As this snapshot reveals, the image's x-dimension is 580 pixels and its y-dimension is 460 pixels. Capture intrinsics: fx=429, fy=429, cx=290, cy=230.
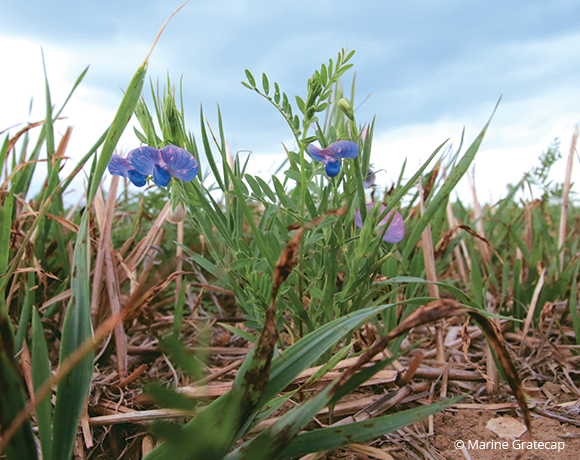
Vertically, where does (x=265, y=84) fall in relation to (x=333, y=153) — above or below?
above

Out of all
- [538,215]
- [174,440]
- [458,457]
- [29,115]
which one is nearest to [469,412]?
[458,457]

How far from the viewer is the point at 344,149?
96cm

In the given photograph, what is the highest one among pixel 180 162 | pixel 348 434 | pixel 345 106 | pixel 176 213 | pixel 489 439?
pixel 345 106

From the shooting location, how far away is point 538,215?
7.38 ft

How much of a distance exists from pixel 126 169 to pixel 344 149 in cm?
58

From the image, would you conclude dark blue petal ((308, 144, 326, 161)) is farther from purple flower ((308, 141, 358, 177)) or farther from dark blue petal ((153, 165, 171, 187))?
dark blue petal ((153, 165, 171, 187))

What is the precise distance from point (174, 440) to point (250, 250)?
58cm

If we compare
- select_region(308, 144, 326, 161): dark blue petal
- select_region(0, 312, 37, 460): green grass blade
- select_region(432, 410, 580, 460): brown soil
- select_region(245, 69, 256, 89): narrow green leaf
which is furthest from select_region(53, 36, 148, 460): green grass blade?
select_region(432, 410, 580, 460): brown soil

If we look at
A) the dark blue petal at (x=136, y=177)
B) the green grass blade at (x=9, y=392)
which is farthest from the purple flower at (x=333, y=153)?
the green grass blade at (x=9, y=392)

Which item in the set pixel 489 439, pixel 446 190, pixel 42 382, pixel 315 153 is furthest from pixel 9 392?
pixel 446 190

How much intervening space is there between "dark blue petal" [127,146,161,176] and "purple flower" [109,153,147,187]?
0.06 metres

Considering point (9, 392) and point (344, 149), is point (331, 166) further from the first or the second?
point (9, 392)

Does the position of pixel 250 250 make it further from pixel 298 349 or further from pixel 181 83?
pixel 181 83

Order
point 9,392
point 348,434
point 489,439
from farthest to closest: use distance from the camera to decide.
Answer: point 489,439, point 348,434, point 9,392
